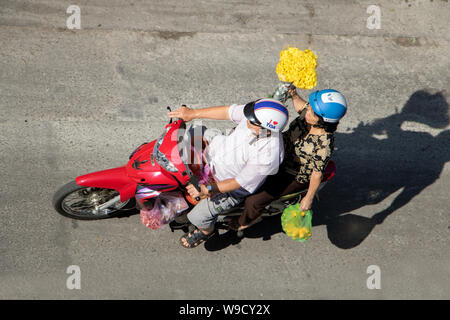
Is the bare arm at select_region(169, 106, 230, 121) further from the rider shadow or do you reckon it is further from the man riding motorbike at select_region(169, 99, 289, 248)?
the rider shadow

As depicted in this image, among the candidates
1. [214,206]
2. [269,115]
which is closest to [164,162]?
[214,206]

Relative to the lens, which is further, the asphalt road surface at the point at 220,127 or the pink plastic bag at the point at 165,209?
the asphalt road surface at the point at 220,127

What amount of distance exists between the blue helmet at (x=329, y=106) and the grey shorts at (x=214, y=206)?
1.16 m

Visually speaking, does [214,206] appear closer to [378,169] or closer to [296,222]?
[296,222]

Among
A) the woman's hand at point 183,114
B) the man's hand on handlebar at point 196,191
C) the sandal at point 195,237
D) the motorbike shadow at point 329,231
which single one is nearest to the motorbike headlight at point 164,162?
the man's hand on handlebar at point 196,191

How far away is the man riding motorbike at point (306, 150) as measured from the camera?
12.6 feet

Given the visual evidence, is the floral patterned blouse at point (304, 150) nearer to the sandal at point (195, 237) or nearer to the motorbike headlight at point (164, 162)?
the motorbike headlight at point (164, 162)

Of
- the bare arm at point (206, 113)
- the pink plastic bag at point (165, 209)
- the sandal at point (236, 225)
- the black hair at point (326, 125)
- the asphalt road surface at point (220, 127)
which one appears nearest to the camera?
the black hair at point (326, 125)

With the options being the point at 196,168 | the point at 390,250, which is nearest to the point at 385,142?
the point at 390,250

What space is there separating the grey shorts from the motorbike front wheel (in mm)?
936

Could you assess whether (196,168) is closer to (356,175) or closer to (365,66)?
(356,175)

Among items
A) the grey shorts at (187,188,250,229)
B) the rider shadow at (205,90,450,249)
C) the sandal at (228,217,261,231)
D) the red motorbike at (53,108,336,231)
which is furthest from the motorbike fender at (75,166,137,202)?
the rider shadow at (205,90,450,249)

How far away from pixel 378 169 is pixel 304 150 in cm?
→ 220

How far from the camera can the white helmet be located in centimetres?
357
